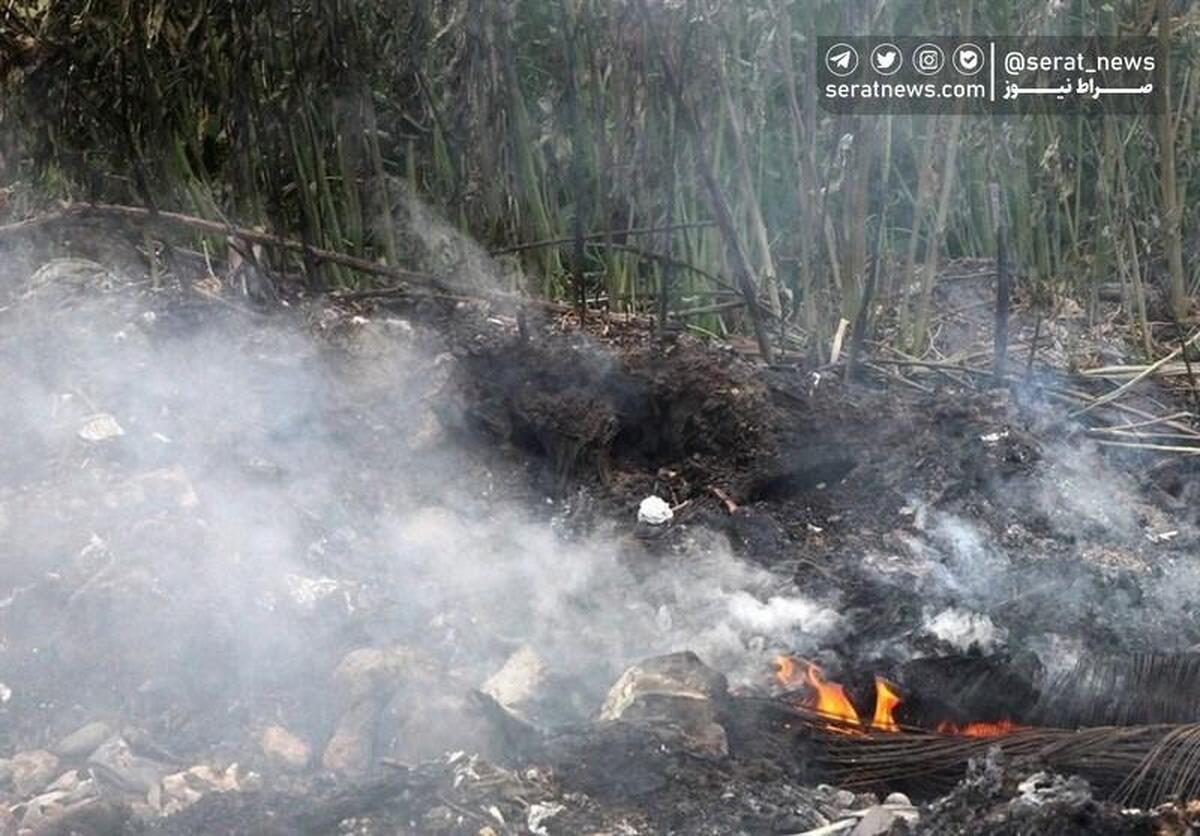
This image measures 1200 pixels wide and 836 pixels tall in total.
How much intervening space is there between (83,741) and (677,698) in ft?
4.86

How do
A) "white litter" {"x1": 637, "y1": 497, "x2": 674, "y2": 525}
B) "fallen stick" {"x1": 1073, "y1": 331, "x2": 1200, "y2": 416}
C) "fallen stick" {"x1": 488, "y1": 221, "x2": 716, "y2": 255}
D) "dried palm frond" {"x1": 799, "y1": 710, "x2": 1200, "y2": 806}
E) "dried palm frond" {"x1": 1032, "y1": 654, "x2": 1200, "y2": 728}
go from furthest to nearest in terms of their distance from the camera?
1. "fallen stick" {"x1": 488, "y1": 221, "x2": 716, "y2": 255}
2. "fallen stick" {"x1": 1073, "y1": 331, "x2": 1200, "y2": 416}
3. "white litter" {"x1": 637, "y1": 497, "x2": 674, "y2": 525}
4. "dried palm frond" {"x1": 1032, "y1": 654, "x2": 1200, "y2": 728}
5. "dried palm frond" {"x1": 799, "y1": 710, "x2": 1200, "y2": 806}

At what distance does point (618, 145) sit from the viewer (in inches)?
221

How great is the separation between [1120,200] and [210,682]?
3.51 m

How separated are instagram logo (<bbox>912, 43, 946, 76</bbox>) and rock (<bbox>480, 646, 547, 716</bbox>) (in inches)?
98.6

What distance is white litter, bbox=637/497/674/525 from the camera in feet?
15.5

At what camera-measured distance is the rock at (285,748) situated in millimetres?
3875

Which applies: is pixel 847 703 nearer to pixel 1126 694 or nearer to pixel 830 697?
pixel 830 697

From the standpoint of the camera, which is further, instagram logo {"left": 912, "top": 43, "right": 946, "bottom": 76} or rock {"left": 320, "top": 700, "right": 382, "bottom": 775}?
instagram logo {"left": 912, "top": 43, "right": 946, "bottom": 76}

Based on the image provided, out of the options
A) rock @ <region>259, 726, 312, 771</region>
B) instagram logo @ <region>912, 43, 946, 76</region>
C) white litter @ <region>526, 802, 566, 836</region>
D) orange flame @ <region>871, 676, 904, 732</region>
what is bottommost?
orange flame @ <region>871, 676, 904, 732</region>

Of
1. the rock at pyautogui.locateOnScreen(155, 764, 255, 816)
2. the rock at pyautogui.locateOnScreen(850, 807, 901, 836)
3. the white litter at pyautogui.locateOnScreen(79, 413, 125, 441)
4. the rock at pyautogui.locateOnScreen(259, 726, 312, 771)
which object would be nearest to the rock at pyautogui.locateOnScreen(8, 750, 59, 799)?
the rock at pyautogui.locateOnScreen(155, 764, 255, 816)

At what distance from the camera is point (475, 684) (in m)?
4.10

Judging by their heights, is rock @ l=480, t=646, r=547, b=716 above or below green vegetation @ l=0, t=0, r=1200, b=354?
below

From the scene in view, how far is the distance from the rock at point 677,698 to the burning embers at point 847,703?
29cm

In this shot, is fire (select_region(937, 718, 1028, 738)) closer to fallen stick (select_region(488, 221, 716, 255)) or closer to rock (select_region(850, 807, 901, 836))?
rock (select_region(850, 807, 901, 836))
